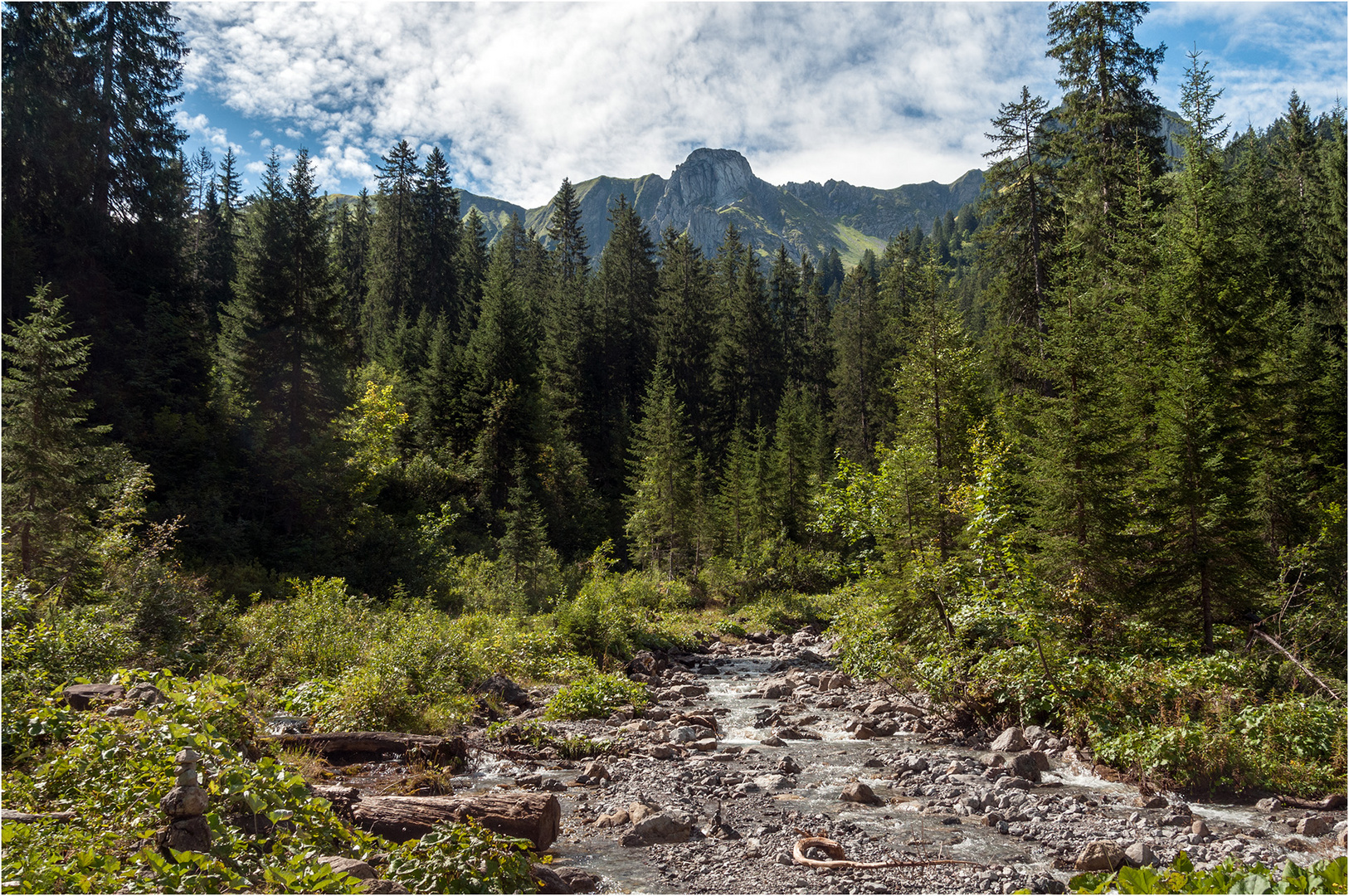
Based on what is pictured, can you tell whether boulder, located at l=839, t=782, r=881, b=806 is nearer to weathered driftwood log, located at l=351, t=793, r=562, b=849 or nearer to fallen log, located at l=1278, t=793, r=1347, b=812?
weathered driftwood log, located at l=351, t=793, r=562, b=849

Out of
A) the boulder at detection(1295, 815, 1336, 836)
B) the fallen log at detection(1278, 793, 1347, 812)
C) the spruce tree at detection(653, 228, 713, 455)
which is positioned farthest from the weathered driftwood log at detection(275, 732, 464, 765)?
the spruce tree at detection(653, 228, 713, 455)

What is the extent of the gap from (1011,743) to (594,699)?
731cm

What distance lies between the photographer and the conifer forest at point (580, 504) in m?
8.34

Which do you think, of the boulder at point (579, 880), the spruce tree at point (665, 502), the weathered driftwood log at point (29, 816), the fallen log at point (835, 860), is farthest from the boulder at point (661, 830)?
the spruce tree at point (665, 502)

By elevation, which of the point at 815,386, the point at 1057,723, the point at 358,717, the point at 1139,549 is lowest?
the point at 1057,723

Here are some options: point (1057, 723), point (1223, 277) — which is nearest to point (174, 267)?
point (1057, 723)

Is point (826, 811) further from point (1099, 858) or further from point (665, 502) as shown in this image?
point (665, 502)

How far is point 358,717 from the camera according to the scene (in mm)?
9625

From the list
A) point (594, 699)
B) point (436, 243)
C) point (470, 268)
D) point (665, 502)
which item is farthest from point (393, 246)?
point (594, 699)

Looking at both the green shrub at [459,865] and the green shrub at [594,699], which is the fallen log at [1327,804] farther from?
the green shrub at [594,699]

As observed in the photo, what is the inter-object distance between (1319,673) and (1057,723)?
420 centimetres

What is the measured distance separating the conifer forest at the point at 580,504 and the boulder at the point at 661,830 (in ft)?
2.30

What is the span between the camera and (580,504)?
41844 millimetres

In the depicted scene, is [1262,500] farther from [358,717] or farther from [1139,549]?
[358,717]
